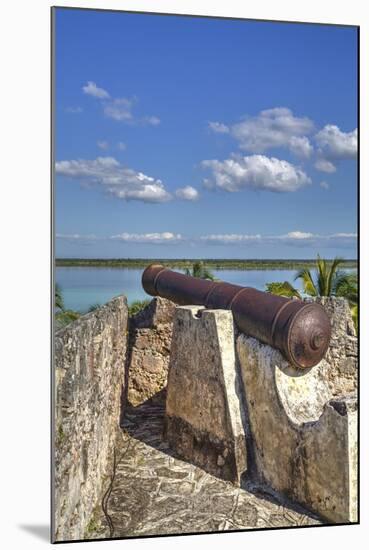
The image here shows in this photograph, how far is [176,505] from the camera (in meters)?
6.18

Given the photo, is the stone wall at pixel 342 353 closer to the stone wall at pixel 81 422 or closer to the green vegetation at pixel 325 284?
the green vegetation at pixel 325 284

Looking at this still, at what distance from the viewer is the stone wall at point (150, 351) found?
9.65m

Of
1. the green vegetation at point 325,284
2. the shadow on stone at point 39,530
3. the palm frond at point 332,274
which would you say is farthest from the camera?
the green vegetation at point 325,284

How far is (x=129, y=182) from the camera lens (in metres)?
6.42

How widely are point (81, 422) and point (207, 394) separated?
189 centimetres

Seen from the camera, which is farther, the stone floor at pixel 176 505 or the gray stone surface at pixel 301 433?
the stone floor at pixel 176 505

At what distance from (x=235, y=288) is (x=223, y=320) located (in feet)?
1.61

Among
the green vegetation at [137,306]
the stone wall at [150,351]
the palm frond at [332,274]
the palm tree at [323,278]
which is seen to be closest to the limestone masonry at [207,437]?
the palm tree at [323,278]

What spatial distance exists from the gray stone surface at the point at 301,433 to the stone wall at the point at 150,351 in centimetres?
307

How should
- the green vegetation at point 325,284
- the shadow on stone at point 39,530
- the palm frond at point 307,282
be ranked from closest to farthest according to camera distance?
1. the shadow on stone at point 39,530
2. the green vegetation at point 325,284
3. the palm frond at point 307,282

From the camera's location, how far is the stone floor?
19.1 ft

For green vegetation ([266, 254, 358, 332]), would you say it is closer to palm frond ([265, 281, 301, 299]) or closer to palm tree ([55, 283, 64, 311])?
palm frond ([265, 281, 301, 299])

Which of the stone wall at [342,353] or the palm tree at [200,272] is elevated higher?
the palm tree at [200,272]

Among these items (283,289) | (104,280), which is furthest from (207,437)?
(104,280)
